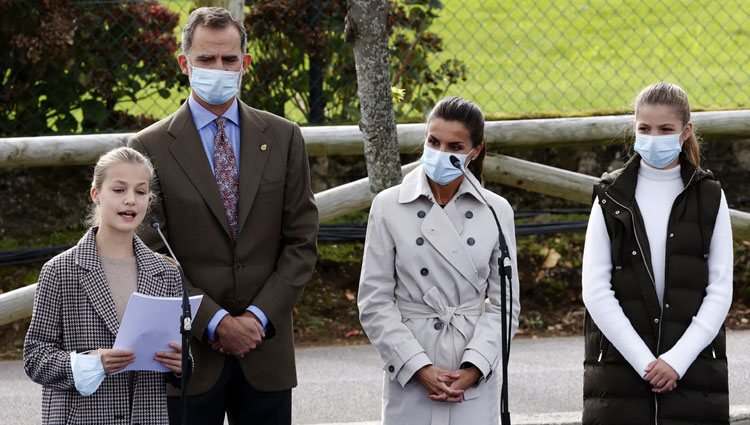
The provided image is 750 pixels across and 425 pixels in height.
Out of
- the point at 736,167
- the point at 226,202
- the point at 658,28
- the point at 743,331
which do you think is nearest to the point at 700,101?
→ the point at 658,28

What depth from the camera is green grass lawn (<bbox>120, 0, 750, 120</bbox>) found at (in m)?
10.2

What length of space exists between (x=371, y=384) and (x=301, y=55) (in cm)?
293

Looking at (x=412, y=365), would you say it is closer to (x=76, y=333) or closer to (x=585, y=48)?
(x=76, y=333)

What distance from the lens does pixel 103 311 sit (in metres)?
4.52

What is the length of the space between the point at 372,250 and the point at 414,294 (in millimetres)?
209

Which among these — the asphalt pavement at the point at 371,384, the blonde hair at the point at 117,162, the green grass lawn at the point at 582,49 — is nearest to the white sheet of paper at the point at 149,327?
the blonde hair at the point at 117,162

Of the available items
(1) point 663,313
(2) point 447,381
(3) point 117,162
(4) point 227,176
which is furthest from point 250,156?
(1) point 663,313

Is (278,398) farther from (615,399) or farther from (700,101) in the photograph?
(700,101)

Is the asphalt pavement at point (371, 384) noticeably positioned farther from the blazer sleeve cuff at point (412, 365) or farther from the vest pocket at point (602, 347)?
the blazer sleeve cuff at point (412, 365)

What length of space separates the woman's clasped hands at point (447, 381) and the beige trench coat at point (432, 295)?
3 centimetres

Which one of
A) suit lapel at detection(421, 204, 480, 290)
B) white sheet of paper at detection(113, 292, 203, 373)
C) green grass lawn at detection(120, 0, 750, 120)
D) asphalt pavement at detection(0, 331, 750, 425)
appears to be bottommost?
asphalt pavement at detection(0, 331, 750, 425)

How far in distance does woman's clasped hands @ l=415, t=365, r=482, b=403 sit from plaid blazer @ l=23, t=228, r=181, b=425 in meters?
0.91

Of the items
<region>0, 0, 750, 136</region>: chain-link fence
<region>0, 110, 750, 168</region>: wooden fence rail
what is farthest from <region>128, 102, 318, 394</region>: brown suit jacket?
<region>0, 0, 750, 136</region>: chain-link fence

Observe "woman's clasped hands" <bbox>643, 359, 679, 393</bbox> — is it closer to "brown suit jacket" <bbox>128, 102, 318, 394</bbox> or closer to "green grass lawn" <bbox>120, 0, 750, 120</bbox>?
"brown suit jacket" <bbox>128, 102, 318, 394</bbox>
